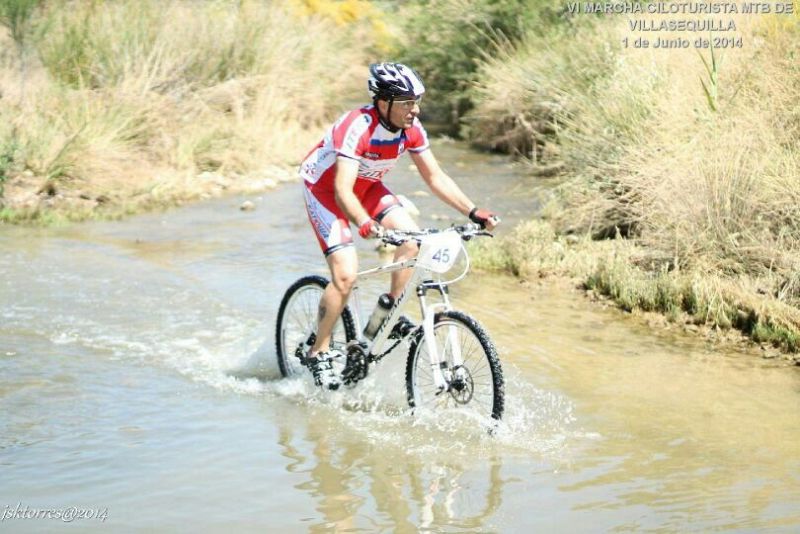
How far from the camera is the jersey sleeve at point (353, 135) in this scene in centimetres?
632

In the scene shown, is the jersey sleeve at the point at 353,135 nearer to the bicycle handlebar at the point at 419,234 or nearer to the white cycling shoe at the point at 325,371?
the bicycle handlebar at the point at 419,234

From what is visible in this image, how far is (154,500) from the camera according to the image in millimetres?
5094

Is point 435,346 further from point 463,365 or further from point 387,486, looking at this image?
point 387,486

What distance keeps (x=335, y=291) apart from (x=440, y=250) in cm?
98

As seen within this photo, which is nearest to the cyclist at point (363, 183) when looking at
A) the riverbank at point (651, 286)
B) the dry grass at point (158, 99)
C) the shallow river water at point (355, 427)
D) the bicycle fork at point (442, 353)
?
the bicycle fork at point (442, 353)

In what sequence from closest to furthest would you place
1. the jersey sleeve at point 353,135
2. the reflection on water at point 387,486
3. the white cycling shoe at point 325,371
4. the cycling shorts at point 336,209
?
the reflection on water at point 387,486, the jersey sleeve at point 353,135, the cycling shorts at point 336,209, the white cycling shoe at point 325,371

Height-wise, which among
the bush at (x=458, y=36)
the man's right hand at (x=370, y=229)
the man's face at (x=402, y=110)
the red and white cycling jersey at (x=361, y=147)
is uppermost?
the bush at (x=458, y=36)

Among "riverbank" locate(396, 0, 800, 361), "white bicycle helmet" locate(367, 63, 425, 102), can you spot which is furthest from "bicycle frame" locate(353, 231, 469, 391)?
"riverbank" locate(396, 0, 800, 361)

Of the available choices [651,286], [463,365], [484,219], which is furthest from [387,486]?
[651,286]

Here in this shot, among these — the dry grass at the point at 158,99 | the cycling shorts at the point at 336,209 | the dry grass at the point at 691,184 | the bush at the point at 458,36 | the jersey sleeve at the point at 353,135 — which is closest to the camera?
the jersey sleeve at the point at 353,135

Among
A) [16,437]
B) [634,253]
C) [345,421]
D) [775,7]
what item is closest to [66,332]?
[16,437]

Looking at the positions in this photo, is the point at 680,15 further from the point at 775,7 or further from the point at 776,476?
the point at 776,476

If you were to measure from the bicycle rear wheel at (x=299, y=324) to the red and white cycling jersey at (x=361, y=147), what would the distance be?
760 millimetres

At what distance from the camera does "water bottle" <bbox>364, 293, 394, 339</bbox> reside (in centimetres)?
651
